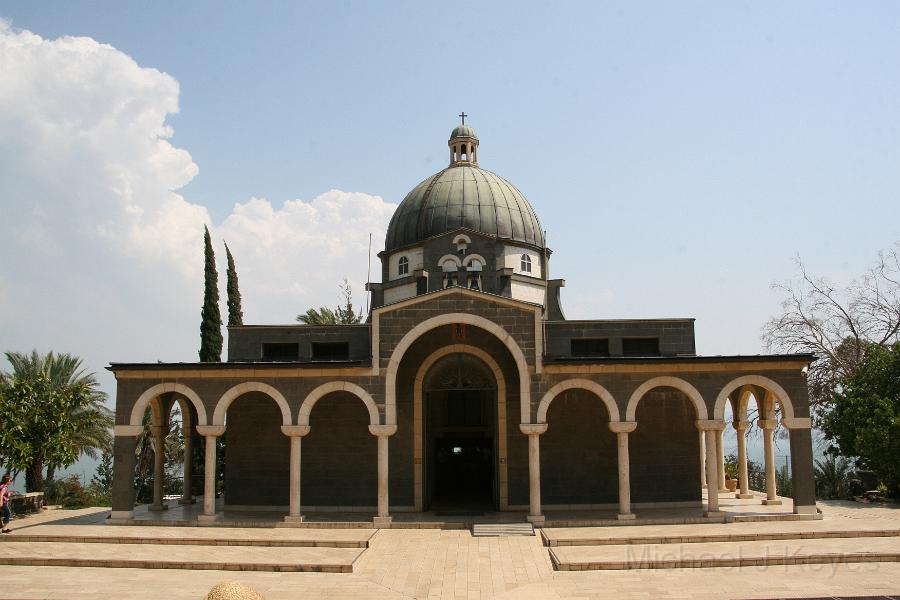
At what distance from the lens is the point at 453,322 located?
976 inches

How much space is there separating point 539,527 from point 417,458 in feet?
17.8

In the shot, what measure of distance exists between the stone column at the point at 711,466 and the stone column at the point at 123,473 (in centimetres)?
1743

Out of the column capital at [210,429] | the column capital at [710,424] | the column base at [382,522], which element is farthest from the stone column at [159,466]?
the column capital at [710,424]

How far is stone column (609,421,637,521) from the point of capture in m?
24.1

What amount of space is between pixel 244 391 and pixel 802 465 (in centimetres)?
1729

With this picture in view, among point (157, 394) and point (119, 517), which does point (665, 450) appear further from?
point (119, 517)

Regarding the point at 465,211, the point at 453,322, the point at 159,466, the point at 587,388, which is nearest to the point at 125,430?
the point at 159,466

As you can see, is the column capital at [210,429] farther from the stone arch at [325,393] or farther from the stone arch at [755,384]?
the stone arch at [755,384]

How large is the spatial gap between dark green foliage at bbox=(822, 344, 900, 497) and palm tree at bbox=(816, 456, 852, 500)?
1.34 metres

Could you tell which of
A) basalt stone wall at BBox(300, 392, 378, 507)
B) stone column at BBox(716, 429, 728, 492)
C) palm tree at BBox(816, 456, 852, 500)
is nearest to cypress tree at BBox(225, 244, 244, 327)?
basalt stone wall at BBox(300, 392, 378, 507)

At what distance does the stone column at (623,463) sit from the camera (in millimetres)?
24078

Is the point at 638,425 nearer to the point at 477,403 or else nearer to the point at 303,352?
the point at 477,403

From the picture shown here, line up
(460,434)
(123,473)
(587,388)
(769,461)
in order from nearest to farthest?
(587,388) → (123,473) → (769,461) → (460,434)

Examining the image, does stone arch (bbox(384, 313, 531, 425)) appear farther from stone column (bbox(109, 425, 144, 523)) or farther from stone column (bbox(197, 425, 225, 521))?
stone column (bbox(109, 425, 144, 523))
